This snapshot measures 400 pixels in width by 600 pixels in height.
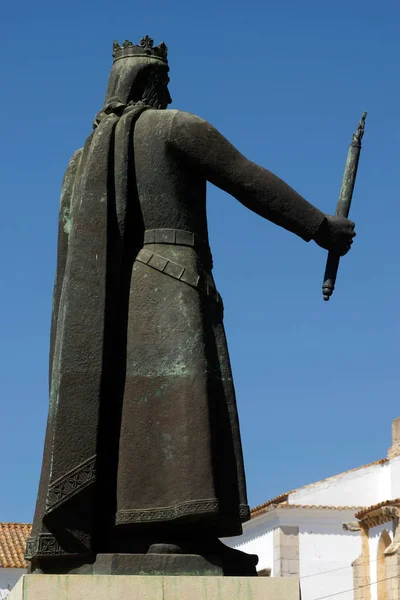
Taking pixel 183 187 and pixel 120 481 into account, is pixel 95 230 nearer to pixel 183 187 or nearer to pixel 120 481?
pixel 183 187

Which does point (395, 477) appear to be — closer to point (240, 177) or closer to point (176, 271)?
point (240, 177)

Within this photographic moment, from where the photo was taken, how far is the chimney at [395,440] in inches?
1781

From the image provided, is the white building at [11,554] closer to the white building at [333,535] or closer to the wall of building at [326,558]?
the white building at [333,535]

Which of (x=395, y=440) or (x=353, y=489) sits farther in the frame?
(x=395, y=440)

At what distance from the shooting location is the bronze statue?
6559mm

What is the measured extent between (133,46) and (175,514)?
2637 millimetres

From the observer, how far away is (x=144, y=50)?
7457 mm

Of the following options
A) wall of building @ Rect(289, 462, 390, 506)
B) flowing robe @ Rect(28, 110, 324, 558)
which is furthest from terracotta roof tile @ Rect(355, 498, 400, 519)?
flowing robe @ Rect(28, 110, 324, 558)

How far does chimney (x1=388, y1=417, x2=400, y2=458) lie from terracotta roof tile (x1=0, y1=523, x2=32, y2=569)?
488 inches

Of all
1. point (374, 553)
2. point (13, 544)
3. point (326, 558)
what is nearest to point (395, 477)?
point (326, 558)

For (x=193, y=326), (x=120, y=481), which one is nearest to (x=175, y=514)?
(x=120, y=481)

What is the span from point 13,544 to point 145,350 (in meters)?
38.0

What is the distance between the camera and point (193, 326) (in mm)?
6832

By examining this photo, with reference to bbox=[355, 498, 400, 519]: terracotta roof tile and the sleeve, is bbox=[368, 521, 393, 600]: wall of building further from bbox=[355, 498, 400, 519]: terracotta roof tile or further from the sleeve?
the sleeve
